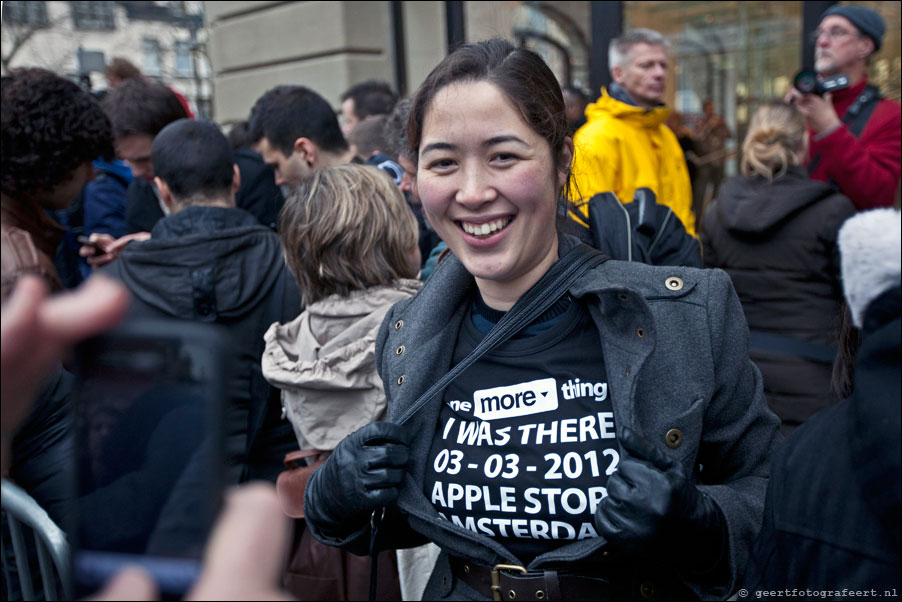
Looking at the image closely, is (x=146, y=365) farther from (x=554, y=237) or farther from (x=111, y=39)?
(x=111, y=39)

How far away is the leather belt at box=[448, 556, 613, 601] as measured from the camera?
1587 millimetres

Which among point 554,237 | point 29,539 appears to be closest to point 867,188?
point 554,237

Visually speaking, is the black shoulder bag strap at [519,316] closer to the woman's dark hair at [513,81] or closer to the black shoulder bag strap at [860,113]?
the woman's dark hair at [513,81]

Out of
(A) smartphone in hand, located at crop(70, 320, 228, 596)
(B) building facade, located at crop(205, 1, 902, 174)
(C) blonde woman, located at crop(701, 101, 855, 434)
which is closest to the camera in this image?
(A) smartphone in hand, located at crop(70, 320, 228, 596)

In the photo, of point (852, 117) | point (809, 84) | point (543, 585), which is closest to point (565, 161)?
point (543, 585)

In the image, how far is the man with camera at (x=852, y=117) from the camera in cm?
372

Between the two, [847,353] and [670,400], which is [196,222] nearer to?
[670,400]

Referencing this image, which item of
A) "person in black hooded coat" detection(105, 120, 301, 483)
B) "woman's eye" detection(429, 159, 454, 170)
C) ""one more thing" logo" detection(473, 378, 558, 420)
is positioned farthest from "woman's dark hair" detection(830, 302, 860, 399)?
"person in black hooded coat" detection(105, 120, 301, 483)

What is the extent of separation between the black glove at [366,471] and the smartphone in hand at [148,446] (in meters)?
0.98

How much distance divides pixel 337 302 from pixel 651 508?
4.70 ft

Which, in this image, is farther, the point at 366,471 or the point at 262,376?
the point at 262,376

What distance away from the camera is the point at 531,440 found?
5.32 ft

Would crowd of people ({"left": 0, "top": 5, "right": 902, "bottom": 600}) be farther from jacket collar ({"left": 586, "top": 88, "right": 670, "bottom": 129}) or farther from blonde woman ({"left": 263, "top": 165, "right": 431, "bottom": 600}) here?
jacket collar ({"left": 586, "top": 88, "right": 670, "bottom": 129})

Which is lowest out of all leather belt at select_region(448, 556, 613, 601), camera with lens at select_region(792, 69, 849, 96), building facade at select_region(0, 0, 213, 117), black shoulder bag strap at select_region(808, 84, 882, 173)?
leather belt at select_region(448, 556, 613, 601)
